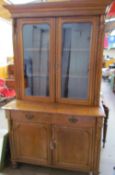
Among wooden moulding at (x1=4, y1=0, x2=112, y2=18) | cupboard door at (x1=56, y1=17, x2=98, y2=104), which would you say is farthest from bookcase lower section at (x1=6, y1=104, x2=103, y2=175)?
wooden moulding at (x1=4, y1=0, x2=112, y2=18)

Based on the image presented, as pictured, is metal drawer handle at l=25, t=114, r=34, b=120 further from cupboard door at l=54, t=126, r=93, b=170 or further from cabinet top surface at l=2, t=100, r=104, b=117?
cupboard door at l=54, t=126, r=93, b=170

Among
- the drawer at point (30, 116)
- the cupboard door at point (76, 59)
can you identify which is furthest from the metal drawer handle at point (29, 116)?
the cupboard door at point (76, 59)

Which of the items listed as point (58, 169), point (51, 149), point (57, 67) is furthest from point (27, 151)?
point (57, 67)

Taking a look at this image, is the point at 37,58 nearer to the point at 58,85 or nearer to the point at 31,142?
the point at 58,85

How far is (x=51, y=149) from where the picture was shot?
6.18 feet

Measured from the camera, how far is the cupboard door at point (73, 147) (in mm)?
1776

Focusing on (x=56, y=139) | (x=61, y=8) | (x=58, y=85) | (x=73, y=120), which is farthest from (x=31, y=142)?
(x=61, y=8)

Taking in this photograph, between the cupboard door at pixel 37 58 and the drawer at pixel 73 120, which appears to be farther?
the cupboard door at pixel 37 58

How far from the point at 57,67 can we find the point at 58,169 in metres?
1.28

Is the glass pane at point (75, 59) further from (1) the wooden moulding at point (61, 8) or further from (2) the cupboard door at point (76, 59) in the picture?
(1) the wooden moulding at point (61, 8)

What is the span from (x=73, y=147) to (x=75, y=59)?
1000mm

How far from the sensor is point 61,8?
1.67m

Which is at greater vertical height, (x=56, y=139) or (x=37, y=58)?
(x=37, y=58)

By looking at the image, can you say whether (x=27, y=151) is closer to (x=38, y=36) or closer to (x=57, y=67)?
(x=57, y=67)
